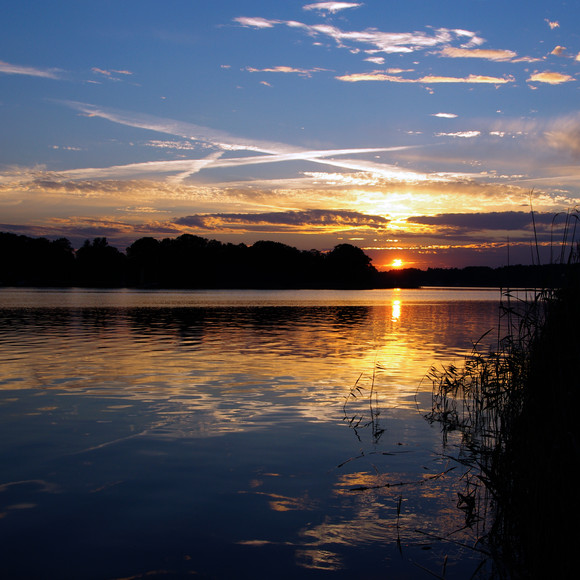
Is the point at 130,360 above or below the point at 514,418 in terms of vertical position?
below

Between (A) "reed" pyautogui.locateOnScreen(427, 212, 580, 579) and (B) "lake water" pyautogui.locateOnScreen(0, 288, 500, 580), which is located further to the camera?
(B) "lake water" pyautogui.locateOnScreen(0, 288, 500, 580)

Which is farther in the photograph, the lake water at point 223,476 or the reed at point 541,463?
the lake water at point 223,476

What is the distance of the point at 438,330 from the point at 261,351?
1944 centimetres

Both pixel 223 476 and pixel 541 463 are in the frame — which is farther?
pixel 223 476

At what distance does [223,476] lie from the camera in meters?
10.3

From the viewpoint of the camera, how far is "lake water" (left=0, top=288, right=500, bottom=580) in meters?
7.40

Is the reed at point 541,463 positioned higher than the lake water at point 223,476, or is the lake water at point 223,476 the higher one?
the reed at point 541,463

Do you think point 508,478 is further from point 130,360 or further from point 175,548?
point 130,360

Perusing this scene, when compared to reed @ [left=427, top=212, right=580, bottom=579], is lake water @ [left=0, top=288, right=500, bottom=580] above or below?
below

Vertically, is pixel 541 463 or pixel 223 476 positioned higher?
pixel 541 463

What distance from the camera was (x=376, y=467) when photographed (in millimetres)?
10938

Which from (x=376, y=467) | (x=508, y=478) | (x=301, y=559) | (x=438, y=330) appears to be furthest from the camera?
(x=438, y=330)

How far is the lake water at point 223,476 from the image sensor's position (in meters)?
7.40

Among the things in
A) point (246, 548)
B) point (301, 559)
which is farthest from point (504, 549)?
point (246, 548)
